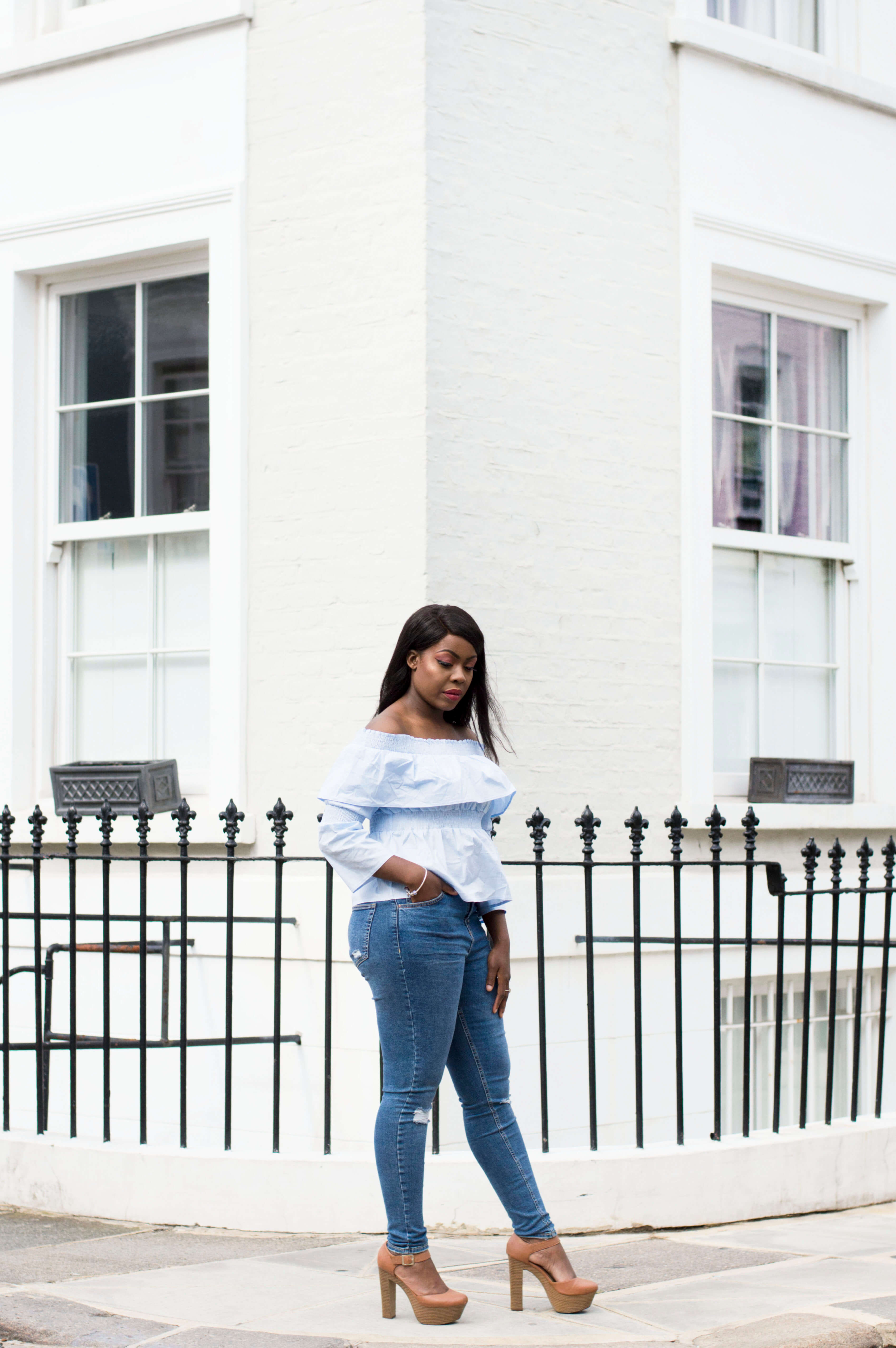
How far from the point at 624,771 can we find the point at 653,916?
63 cm

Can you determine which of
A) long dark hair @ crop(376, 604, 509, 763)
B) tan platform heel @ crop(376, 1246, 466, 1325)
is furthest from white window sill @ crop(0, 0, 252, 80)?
tan platform heel @ crop(376, 1246, 466, 1325)

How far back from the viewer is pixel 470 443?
20.7 ft

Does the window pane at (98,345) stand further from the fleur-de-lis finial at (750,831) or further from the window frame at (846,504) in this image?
the fleur-de-lis finial at (750,831)

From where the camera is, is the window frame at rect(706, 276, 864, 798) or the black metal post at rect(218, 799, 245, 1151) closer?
the black metal post at rect(218, 799, 245, 1151)

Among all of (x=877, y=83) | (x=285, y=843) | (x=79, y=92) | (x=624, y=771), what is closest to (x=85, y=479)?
(x=79, y=92)

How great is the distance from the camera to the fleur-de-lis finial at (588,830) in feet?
17.1

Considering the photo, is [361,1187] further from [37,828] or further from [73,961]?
[37,828]

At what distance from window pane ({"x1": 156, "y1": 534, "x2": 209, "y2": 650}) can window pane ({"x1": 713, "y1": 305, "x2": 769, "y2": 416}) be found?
97.5 inches

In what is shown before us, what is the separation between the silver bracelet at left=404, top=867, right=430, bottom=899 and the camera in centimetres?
400

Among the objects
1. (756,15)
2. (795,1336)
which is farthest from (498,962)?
(756,15)

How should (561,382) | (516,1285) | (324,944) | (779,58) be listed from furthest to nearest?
(779,58), (561,382), (324,944), (516,1285)

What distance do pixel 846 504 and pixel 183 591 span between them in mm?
3266

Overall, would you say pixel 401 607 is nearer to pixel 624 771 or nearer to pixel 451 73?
pixel 624 771

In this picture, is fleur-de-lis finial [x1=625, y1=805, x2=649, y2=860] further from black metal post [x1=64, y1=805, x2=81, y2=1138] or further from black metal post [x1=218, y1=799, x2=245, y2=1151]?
black metal post [x1=64, y1=805, x2=81, y2=1138]
